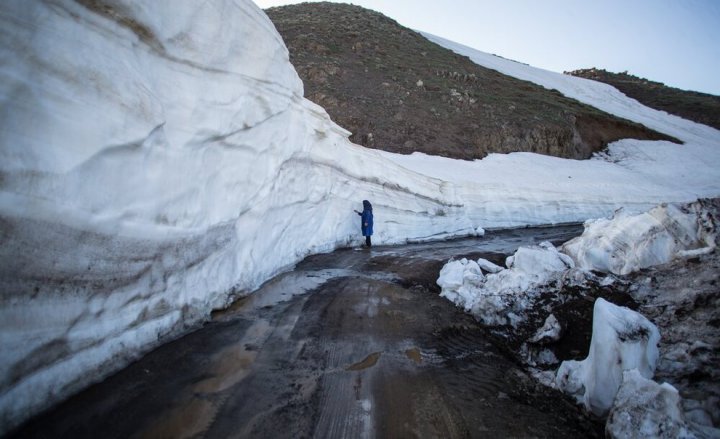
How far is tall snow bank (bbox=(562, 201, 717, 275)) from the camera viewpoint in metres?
5.23

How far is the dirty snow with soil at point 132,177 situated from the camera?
2.43 meters

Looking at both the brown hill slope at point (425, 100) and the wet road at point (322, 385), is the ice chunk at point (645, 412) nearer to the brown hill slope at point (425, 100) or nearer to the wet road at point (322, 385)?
the wet road at point (322, 385)

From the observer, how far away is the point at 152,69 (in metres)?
3.58

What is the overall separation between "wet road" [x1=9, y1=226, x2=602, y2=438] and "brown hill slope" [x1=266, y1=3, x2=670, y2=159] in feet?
48.0

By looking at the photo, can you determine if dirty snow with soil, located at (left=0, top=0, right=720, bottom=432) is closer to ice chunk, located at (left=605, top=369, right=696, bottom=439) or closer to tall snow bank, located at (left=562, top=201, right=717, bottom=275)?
tall snow bank, located at (left=562, top=201, right=717, bottom=275)

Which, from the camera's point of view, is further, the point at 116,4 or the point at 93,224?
the point at 116,4

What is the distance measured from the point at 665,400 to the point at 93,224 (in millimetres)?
3944

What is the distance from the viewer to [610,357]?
267 cm

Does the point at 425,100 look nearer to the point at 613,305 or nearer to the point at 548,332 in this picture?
the point at 548,332

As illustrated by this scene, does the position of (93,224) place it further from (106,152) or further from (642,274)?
(642,274)

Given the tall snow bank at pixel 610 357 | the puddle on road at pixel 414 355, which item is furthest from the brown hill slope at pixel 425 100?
the tall snow bank at pixel 610 357

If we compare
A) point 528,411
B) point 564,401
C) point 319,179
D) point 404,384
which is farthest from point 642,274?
point 319,179

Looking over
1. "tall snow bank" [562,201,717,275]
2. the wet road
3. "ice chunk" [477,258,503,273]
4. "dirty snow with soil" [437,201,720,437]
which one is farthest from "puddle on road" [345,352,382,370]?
"tall snow bank" [562,201,717,275]

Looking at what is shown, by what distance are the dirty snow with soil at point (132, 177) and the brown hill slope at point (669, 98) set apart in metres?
39.4
